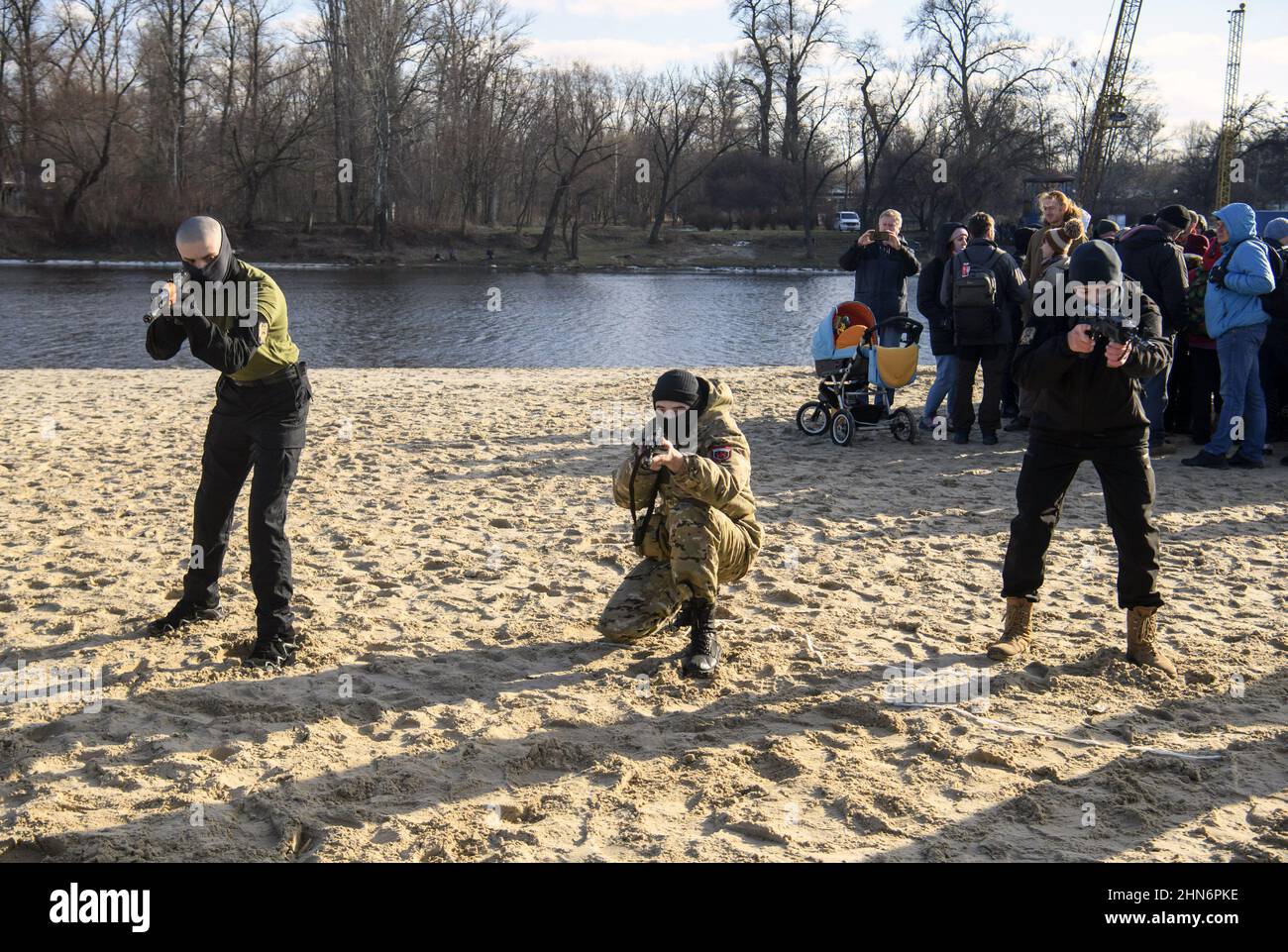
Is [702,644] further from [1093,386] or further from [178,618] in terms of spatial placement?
[178,618]

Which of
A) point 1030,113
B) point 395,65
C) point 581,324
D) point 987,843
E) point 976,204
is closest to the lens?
point 987,843

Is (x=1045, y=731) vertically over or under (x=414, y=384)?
under

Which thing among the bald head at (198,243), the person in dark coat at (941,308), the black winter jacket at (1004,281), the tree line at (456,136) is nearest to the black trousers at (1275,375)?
the black winter jacket at (1004,281)

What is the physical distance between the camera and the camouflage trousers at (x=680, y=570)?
518 centimetres

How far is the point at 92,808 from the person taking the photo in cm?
405

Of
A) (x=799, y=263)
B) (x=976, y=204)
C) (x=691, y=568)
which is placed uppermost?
(x=976, y=204)

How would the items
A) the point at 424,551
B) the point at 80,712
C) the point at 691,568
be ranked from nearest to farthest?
1. the point at 80,712
2. the point at 691,568
3. the point at 424,551

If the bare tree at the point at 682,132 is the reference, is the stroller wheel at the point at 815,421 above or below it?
below

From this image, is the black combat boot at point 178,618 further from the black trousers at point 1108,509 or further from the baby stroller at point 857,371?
the baby stroller at point 857,371

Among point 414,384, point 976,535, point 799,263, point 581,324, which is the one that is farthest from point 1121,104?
point 976,535

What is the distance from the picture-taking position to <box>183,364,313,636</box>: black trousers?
5.23m

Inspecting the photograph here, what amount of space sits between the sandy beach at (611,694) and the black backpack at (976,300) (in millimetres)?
1863

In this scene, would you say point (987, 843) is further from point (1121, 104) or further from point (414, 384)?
point (1121, 104)

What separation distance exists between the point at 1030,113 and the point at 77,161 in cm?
5427
